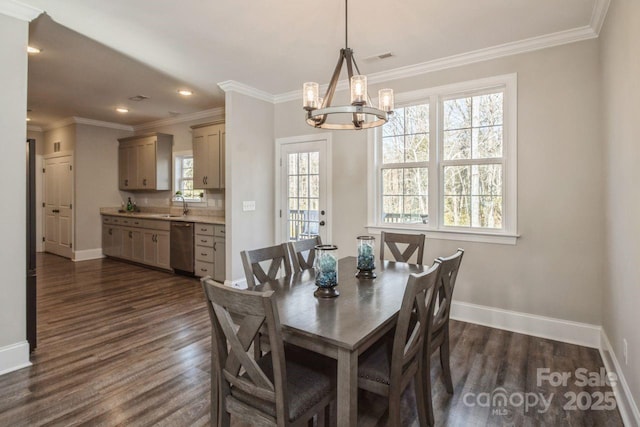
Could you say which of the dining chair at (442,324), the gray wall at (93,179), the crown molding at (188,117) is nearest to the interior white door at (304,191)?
the crown molding at (188,117)

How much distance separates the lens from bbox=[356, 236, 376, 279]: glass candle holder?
2.39m

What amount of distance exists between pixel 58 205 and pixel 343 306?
7.75m

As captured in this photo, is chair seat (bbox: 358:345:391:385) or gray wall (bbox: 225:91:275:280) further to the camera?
gray wall (bbox: 225:91:275:280)

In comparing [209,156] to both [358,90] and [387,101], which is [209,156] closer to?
[387,101]

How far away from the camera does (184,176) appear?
6.59 m

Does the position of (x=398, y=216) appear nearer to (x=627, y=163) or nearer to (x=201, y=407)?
(x=627, y=163)

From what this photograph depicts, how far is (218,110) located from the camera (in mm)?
5848

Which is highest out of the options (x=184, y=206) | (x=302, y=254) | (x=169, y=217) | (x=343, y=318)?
(x=184, y=206)

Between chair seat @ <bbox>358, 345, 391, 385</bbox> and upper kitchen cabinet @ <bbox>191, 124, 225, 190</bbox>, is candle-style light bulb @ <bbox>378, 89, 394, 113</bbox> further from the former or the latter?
upper kitchen cabinet @ <bbox>191, 124, 225, 190</bbox>

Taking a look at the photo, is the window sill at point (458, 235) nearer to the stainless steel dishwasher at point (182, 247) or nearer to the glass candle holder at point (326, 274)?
the glass candle holder at point (326, 274)

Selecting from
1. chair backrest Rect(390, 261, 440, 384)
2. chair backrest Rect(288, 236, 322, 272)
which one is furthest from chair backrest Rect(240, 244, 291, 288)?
chair backrest Rect(390, 261, 440, 384)

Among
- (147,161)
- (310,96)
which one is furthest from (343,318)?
(147,161)

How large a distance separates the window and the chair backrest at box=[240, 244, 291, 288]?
4304mm

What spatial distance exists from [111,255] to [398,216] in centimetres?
582
